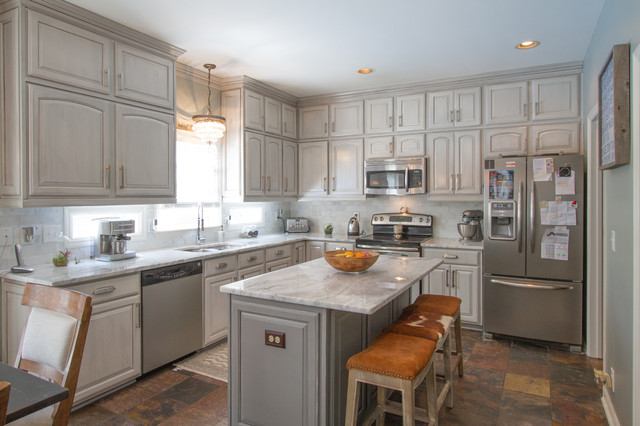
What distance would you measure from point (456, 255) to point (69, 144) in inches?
138

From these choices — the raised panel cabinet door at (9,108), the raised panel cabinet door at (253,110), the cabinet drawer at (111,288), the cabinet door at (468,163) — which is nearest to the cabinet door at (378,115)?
the cabinet door at (468,163)

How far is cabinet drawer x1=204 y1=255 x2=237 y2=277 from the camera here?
3541mm

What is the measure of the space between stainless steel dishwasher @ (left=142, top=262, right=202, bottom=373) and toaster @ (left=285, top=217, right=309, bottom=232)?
80.3 inches

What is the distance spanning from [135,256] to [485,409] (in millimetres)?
2814

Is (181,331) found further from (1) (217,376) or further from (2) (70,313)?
(2) (70,313)

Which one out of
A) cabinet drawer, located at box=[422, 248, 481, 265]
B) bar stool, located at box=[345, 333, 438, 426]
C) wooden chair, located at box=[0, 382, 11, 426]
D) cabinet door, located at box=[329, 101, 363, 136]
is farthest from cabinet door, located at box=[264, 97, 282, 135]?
wooden chair, located at box=[0, 382, 11, 426]

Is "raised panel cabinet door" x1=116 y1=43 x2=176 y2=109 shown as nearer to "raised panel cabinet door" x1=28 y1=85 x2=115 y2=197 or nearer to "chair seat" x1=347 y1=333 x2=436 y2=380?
"raised panel cabinet door" x1=28 y1=85 x2=115 y2=197

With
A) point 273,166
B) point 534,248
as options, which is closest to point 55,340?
point 273,166

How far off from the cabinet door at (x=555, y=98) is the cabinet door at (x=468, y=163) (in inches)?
23.6

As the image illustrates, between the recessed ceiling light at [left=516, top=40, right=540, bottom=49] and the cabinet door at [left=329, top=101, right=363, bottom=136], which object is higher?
the recessed ceiling light at [left=516, top=40, right=540, bottom=49]

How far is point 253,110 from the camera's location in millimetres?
4500

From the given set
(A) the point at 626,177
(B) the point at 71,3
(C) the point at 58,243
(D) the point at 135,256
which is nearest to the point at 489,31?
(A) the point at 626,177

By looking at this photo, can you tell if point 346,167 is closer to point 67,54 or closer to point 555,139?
point 555,139

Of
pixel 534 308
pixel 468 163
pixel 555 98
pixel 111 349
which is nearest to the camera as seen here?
pixel 111 349
